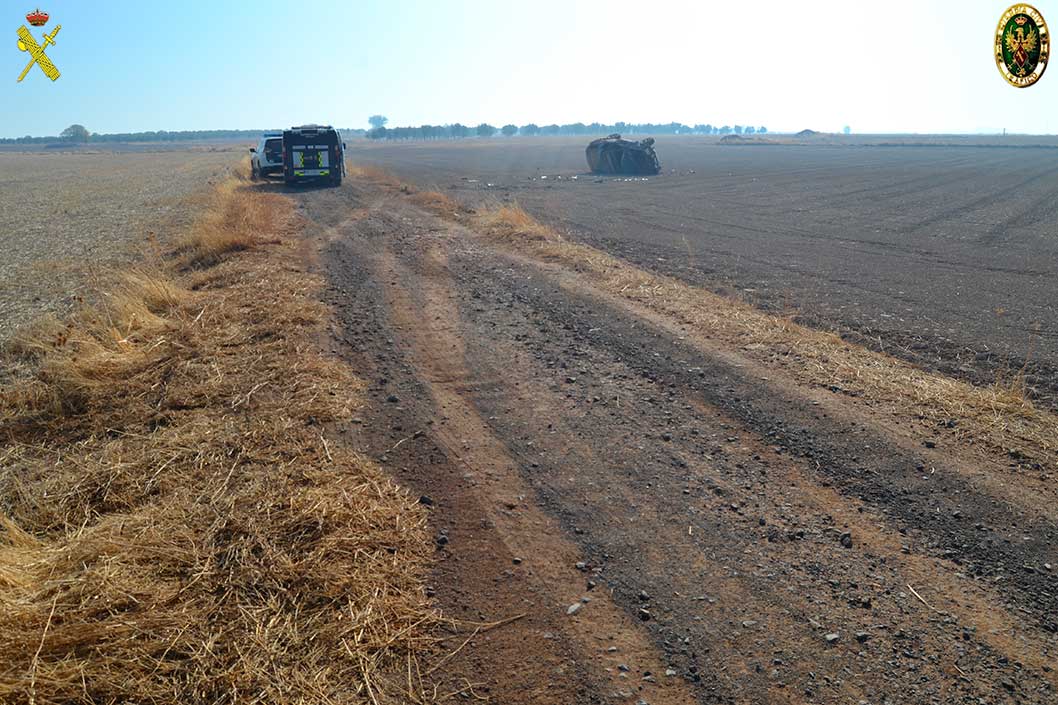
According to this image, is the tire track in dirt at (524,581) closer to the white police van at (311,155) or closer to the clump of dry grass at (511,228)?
the clump of dry grass at (511,228)

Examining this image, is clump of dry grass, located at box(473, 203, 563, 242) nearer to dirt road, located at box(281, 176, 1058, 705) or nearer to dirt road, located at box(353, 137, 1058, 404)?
dirt road, located at box(353, 137, 1058, 404)

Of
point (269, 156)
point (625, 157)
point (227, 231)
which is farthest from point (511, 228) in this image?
point (625, 157)

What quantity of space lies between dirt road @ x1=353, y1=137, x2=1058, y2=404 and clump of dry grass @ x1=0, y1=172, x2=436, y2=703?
22.8 ft

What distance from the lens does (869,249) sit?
18219 mm

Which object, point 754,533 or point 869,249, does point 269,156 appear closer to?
point 869,249

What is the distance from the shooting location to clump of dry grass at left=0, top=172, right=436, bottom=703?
137 inches

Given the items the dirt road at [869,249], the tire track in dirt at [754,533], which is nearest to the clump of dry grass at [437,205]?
the dirt road at [869,249]

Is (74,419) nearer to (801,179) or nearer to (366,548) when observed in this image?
(366,548)

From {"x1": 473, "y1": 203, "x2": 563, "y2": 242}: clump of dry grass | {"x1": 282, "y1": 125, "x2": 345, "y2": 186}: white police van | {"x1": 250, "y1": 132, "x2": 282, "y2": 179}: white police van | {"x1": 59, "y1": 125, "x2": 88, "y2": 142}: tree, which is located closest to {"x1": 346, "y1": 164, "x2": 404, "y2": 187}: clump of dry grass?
{"x1": 282, "y1": 125, "x2": 345, "y2": 186}: white police van

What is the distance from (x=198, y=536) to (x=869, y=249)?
1767cm

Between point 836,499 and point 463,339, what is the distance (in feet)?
16.2

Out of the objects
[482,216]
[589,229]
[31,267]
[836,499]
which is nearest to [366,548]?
[836,499]

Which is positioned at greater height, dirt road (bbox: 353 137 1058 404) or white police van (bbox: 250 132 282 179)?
white police van (bbox: 250 132 282 179)

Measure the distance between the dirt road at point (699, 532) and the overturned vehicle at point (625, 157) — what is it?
41393 millimetres
